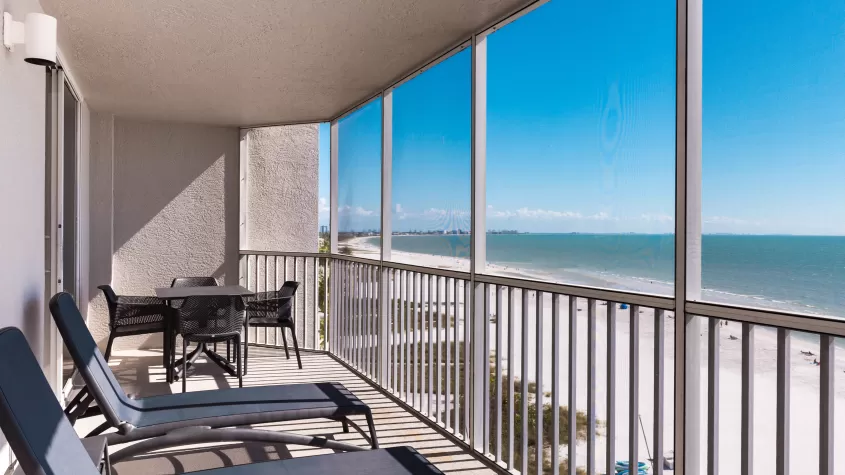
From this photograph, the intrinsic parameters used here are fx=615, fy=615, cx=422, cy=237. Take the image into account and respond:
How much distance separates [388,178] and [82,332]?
2834 millimetres

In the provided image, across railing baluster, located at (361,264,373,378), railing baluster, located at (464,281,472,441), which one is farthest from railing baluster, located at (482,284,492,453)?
railing baluster, located at (361,264,373,378)

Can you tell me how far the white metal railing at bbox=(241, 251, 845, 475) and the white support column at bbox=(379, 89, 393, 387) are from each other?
0.05 feet

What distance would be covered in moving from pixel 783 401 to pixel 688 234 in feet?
2.06

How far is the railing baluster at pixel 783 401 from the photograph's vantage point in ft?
5.98

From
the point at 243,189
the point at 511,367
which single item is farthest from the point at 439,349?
the point at 243,189

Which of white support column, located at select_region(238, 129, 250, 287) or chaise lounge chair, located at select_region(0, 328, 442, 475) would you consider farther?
white support column, located at select_region(238, 129, 250, 287)

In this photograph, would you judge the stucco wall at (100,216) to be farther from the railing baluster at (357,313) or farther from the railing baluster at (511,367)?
the railing baluster at (511,367)

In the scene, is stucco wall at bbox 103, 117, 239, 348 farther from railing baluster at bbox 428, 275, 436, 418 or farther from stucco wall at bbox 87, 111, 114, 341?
railing baluster at bbox 428, 275, 436, 418

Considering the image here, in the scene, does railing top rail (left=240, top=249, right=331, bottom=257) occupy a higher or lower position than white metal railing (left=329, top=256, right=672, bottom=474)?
higher

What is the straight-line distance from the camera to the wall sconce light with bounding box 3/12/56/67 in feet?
8.56

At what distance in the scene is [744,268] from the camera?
9.18 feet

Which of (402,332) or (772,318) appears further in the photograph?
(402,332)

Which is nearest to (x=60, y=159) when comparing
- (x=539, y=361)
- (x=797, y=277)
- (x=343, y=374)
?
(x=343, y=374)

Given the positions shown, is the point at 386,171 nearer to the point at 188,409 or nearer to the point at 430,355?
the point at 430,355
